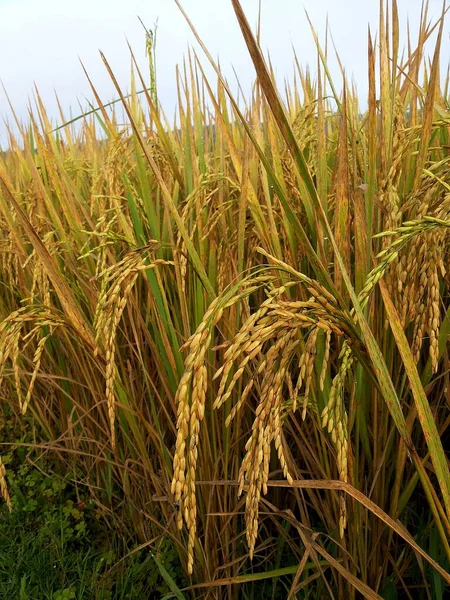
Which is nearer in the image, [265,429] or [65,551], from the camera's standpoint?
[265,429]

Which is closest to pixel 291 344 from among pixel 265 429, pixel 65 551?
pixel 265 429

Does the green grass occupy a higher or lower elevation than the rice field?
lower

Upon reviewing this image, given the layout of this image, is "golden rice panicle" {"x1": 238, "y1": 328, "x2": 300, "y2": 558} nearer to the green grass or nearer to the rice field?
the rice field

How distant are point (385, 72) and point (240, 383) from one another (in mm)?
739

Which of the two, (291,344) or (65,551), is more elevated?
(291,344)

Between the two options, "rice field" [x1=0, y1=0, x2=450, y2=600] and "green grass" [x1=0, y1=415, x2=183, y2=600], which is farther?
"green grass" [x1=0, y1=415, x2=183, y2=600]

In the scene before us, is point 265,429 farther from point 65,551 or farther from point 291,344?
point 65,551

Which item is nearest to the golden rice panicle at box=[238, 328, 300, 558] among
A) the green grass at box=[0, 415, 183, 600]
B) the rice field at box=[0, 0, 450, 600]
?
the rice field at box=[0, 0, 450, 600]

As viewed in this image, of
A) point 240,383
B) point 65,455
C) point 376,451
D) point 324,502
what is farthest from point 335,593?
point 65,455

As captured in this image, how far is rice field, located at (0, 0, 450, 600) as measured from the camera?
736 millimetres

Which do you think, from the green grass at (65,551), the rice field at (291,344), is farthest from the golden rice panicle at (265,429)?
the green grass at (65,551)

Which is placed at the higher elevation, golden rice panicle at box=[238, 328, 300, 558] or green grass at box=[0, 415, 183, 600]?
golden rice panicle at box=[238, 328, 300, 558]

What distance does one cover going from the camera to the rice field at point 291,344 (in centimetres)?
74

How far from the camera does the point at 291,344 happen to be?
0.70 meters
